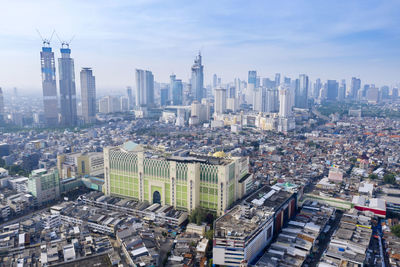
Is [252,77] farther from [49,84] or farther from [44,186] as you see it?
[44,186]

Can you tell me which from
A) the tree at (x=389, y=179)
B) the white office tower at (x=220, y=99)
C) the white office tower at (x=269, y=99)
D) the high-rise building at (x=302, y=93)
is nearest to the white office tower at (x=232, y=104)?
the white office tower at (x=220, y=99)

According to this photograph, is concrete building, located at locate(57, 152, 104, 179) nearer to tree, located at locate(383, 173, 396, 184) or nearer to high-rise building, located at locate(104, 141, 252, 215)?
high-rise building, located at locate(104, 141, 252, 215)

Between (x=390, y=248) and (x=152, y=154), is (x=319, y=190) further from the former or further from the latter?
(x=152, y=154)

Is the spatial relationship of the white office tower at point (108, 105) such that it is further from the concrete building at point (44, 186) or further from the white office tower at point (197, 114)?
the concrete building at point (44, 186)

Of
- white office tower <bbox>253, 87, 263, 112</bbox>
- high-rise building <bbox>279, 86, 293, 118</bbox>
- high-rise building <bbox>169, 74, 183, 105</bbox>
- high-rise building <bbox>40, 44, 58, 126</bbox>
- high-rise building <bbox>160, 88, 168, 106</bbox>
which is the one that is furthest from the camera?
high-rise building <bbox>160, 88, 168, 106</bbox>

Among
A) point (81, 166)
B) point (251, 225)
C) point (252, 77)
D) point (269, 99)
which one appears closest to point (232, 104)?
point (269, 99)

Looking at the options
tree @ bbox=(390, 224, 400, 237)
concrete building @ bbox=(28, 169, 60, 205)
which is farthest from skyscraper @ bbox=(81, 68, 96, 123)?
tree @ bbox=(390, 224, 400, 237)

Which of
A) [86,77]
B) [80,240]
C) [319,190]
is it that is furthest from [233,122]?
[80,240]
